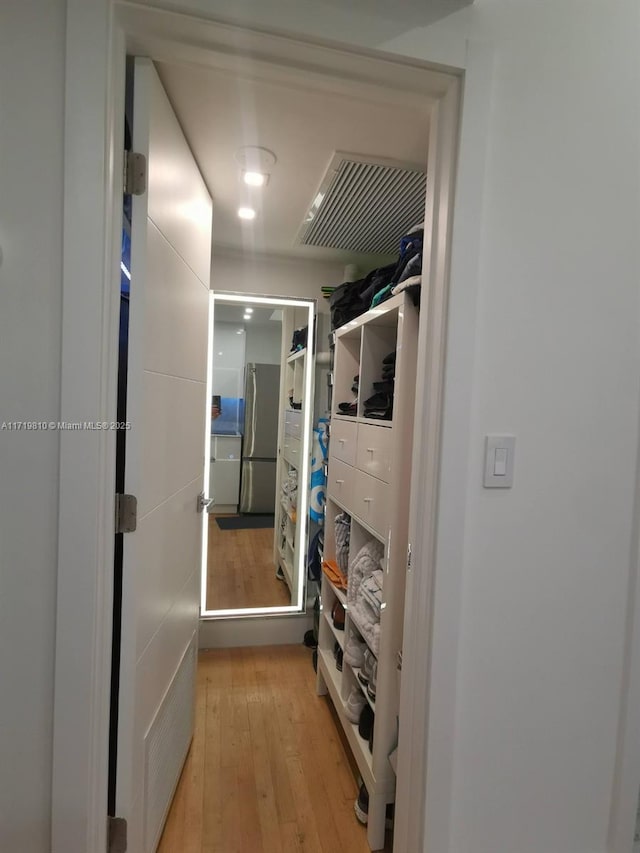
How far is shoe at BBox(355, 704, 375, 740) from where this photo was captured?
151cm

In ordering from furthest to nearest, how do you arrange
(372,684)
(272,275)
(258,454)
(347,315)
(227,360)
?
(258,454), (227,360), (272,275), (347,315), (372,684)

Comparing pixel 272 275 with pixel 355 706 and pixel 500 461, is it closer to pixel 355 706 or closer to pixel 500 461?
pixel 500 461

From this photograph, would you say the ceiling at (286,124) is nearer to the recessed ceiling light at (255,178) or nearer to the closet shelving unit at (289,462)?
the recessed ceiling light at (255,178)

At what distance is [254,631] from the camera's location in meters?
2.41

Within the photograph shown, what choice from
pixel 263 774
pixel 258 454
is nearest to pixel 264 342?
pixel 258 454

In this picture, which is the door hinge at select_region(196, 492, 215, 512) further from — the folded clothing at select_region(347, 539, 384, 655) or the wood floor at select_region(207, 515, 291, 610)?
the wood floor at select_region(207, 515, 291, 610)

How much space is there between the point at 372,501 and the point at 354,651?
0.65 meters

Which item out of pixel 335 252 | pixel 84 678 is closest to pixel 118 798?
pixel 84 678

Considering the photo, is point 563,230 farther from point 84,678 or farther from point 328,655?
point 328,655

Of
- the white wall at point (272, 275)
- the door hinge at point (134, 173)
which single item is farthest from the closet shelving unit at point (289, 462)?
the door hinge at point (134, 173)

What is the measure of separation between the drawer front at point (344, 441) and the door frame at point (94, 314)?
93cm

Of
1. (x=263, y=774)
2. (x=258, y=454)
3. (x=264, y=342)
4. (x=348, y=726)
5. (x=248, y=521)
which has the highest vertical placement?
(x=264, y=342)

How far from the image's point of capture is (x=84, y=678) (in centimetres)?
84

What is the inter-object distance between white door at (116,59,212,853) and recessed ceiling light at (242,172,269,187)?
17 centimetres
